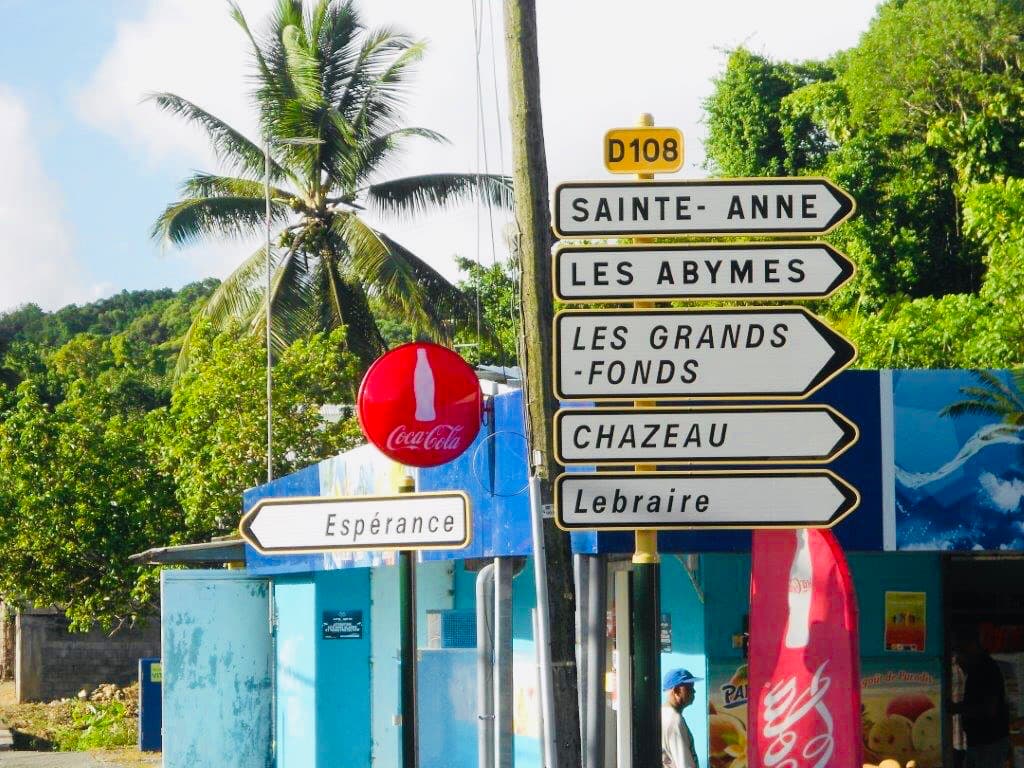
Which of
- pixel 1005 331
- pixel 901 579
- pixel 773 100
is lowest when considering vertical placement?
pixel 901 579

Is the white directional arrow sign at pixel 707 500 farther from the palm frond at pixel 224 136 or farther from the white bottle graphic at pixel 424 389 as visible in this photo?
the palm frond at pixel 224 136

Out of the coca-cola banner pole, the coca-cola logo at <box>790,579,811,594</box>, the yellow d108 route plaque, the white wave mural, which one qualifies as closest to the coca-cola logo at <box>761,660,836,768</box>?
the coca-cola logo at <box>790,579,811,594</box>

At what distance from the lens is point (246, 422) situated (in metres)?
25.5

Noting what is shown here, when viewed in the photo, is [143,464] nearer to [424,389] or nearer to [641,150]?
[424,389]

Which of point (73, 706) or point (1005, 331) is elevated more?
point (1005, 331)

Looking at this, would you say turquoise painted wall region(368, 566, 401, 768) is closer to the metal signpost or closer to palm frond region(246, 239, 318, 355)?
the metal signpost

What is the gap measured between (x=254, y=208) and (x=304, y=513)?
71.0ft

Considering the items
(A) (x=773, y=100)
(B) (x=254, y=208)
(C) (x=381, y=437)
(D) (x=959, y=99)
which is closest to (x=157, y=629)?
(B) (x=254, y=208)

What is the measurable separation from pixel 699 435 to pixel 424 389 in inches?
94.1

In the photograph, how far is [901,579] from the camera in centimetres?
1189

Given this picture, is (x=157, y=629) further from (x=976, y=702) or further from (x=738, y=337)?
(x=738, y=337)

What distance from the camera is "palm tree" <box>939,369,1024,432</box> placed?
9.80m

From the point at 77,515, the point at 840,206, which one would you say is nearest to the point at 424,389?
the point at 840,206

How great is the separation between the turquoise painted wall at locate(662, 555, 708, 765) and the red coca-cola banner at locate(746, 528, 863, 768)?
2577 mm
